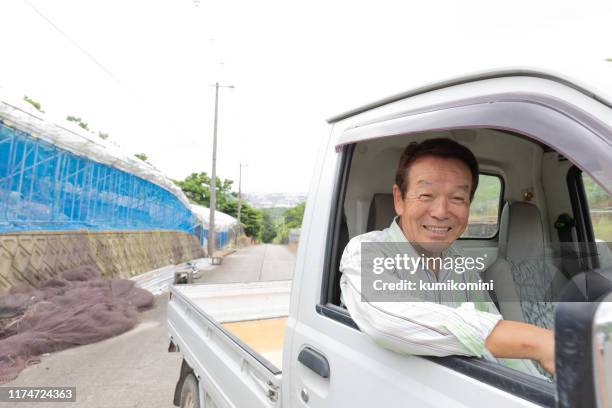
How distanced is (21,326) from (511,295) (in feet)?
20.9

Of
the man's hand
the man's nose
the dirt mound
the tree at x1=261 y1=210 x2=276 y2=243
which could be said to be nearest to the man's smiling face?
the man's nose

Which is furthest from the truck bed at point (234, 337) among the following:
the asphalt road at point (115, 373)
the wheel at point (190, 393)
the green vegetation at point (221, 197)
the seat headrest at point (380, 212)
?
the green vegetation at point (221, 197)

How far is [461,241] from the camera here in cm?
237

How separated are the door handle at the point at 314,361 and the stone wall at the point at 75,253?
7.77 meters

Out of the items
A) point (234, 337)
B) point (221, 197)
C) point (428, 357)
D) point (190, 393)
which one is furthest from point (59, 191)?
point (221, 197)

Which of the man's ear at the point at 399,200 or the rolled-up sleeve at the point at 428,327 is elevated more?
the man's ear at the point at 399,200

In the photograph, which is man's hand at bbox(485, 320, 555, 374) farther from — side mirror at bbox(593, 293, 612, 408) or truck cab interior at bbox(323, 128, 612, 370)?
truck cab interior at bbox(323, 128, 612, 370)

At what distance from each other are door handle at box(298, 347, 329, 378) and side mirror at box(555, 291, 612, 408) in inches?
33.6

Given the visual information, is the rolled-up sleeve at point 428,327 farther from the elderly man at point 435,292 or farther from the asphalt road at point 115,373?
the asphalt road at point 115,373

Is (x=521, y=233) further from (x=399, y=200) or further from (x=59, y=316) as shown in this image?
(x=59, y=316)

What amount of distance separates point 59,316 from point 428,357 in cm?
641

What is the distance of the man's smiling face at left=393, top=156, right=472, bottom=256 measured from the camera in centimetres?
125

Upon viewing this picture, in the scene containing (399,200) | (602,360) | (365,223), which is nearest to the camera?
(602,360)

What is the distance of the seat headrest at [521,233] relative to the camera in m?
2.08
